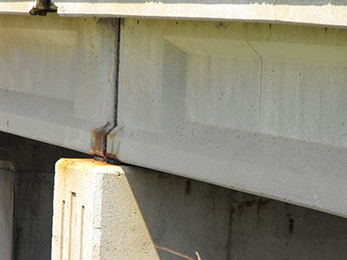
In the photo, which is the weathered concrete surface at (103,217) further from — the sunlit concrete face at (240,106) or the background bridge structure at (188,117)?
the sunlit concrete face at (240,106)

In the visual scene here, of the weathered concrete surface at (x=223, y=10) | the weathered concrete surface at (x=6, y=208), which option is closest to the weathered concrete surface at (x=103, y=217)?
the weathered concrete surface at (x=223, y=10)

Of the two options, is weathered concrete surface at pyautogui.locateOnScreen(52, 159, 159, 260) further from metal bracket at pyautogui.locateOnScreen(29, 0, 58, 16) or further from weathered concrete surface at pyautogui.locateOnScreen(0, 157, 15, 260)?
weathered concrete surface at pyautogui.locateOnScreen(0, 157, 15, 260)

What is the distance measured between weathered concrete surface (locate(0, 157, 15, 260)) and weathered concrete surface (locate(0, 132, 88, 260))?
0.34 feet

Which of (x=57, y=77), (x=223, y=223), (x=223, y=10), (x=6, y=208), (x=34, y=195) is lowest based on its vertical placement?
(x=6, y=208)

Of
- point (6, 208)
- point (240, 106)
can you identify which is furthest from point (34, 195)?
point (240, 106)

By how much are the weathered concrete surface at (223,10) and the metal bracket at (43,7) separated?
0.92 ft

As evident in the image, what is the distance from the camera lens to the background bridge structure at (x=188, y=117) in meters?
4.12

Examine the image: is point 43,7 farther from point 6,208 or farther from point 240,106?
point 6,208

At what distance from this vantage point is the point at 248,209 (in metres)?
5.96

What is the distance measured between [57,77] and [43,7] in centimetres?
73

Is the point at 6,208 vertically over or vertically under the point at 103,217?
under

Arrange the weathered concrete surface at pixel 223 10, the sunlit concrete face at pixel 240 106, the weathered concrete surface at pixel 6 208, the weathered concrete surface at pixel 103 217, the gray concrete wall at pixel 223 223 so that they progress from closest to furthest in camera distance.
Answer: the weathered concrete surface at pixel 223 10 < the sunlit concrete face at pixel 240 106 < the weathered concrete surface at pixel 103 217 < the gray concrete wall at pixel 223 223 < the weathered concrete surface at pixel 6 208

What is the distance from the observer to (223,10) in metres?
4.17

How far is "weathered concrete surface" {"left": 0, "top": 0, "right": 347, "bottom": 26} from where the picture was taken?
3617mm
